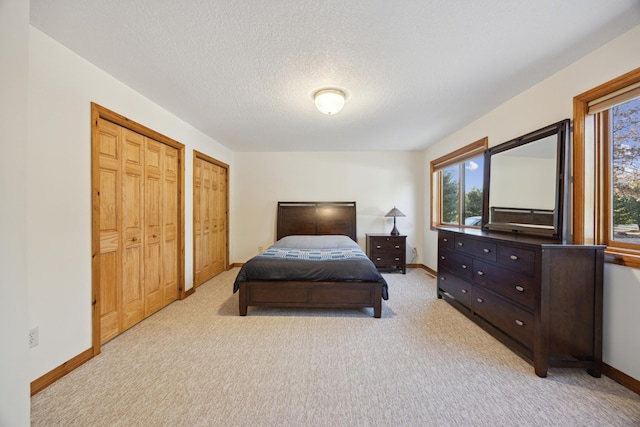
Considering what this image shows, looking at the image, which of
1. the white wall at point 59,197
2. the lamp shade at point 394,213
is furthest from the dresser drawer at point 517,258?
the white wall at point 59,197

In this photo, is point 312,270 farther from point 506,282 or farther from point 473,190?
point 473,190

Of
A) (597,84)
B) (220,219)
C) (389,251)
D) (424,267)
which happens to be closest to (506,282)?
(597,84)

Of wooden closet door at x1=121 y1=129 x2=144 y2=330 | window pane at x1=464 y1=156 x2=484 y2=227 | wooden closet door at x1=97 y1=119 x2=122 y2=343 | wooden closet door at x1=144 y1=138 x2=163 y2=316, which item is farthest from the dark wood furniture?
wooden closet door at x1=97 y1=119 x2=122 y2=343

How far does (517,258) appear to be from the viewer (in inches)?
77.2

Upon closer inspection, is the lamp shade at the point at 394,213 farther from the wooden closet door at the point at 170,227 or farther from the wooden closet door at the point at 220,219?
the wooden closet door at the point at 170,227

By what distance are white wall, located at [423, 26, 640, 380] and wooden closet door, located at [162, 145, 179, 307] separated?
4.15 meters

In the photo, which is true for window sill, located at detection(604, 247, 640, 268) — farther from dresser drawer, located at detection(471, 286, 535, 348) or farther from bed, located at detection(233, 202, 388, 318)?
bed, located at detection(233, 202, 388, 318)

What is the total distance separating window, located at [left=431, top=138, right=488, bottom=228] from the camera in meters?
3.52

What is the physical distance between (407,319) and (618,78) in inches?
104

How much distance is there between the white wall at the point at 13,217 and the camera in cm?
105

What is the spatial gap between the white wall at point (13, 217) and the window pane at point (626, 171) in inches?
145

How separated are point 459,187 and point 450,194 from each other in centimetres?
29

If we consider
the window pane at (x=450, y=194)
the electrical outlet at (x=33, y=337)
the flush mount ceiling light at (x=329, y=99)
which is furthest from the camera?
the window pane at (x=450, y=194)

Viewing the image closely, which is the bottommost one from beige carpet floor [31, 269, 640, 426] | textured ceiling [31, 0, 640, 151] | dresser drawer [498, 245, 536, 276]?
beige carpet floor [31, 269, 640, 426]
